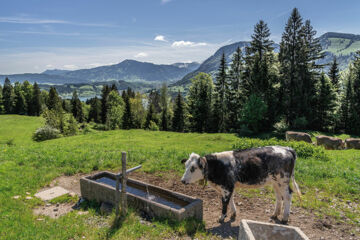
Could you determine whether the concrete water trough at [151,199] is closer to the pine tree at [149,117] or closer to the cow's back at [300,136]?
the cow's back at [300,136]

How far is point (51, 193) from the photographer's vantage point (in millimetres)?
11023

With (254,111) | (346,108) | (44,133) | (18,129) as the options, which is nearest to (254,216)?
(254,111)

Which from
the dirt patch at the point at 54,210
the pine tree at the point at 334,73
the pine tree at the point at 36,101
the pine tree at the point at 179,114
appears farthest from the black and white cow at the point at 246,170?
the pine tree at the point at 36,101

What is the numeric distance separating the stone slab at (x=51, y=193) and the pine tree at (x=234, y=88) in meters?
45.9

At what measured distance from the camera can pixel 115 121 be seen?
70.9m

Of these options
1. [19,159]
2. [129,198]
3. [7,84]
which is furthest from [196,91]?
[7,84]

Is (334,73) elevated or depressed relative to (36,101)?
elevated

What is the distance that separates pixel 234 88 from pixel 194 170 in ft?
165

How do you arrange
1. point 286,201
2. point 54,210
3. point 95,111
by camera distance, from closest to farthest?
point 286,201
point 54,210
point 95,111

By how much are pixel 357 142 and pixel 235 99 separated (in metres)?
27.9

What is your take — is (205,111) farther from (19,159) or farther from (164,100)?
(19,159)

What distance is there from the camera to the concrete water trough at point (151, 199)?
7.89m

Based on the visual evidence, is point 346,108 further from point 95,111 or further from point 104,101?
point 95,111

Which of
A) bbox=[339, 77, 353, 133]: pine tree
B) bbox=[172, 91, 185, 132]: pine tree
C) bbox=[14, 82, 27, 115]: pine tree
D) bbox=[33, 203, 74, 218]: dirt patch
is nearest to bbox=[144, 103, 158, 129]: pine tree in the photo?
bbox=[172, 91, 185, 132]: pine tree
